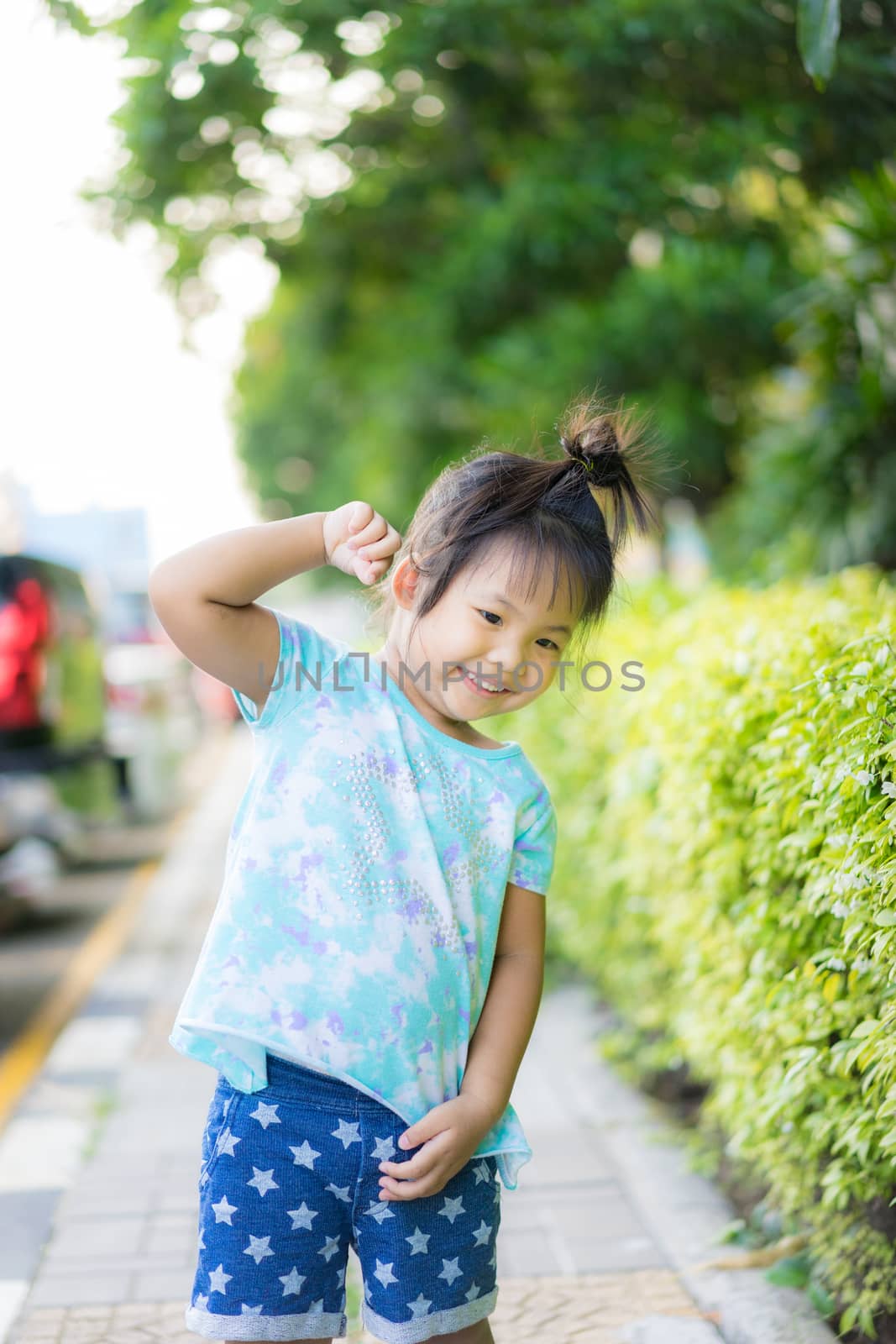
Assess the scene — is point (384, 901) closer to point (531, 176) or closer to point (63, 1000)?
point (63, 1000)

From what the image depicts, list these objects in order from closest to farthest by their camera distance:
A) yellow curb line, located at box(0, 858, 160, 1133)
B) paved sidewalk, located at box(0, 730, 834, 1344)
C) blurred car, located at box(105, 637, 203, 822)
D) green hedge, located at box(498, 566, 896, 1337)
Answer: green hedge, located at box(498, 566, 896, 1337)
paved sidewalk, located at box(0, 730, 834, 1344)
yellow curb line, located at box(0, 858, 160, 1133)
blurred car, located at box(105, 637, 203, 822)

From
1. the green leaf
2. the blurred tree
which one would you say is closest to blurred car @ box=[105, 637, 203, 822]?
the blurred tree

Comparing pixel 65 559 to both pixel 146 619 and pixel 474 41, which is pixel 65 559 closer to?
pixel 474 41

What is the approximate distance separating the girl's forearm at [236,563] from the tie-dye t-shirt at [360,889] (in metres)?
0.12

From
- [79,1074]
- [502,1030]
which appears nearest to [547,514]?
[502,1030]

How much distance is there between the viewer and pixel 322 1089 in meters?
1.69

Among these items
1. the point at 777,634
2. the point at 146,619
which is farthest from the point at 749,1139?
the point at 146,619

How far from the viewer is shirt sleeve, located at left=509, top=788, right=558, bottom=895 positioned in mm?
1845

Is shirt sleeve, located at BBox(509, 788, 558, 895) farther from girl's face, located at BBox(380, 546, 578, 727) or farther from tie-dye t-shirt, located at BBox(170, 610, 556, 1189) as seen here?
girl's face, located at BBox(380, 546, 578, 727)

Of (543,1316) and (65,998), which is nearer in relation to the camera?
(543,1316)

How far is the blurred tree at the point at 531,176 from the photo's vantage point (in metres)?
4.59

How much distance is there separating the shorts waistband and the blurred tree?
2.15 meters

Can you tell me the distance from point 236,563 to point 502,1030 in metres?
0.72

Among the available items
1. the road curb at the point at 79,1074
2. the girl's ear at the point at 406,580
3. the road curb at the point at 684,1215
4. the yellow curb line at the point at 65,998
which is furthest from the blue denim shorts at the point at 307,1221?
the yellow curb line at the point at 65,998
